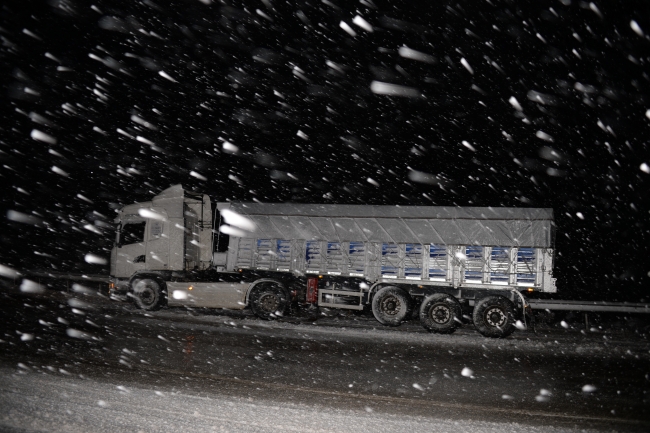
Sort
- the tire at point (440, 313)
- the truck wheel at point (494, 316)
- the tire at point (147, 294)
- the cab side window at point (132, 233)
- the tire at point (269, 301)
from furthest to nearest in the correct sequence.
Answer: the cab side window at point (132, 233)
the tire at point (147, 294)
the tire at point (269, 301)
the tire at point (440, 313)
the truck wheel at point (494, 316)

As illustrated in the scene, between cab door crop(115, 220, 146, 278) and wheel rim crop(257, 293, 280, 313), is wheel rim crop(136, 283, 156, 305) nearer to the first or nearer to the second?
cab door crop(115, 220, 146, 278)

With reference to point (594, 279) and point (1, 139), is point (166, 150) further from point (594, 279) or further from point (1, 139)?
point (594, 279)

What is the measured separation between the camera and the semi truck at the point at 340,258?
12547 mm

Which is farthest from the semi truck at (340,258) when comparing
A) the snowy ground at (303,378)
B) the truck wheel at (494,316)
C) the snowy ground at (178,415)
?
the snowy ground at (178,415)

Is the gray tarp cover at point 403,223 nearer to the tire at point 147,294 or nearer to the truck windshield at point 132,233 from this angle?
the truck windshield at point 132,233

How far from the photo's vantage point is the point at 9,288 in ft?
60.8

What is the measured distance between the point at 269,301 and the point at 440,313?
486 cm

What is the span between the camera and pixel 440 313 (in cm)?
1270

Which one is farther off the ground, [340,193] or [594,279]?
[340,193]

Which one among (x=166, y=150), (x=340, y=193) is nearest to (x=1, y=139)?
(x=166, y=150)

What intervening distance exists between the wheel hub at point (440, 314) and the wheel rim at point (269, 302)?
441 cm

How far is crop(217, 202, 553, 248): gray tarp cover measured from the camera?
12.5 metres

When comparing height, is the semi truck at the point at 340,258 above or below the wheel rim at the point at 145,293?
above

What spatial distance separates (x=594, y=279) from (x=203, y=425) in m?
23.8
